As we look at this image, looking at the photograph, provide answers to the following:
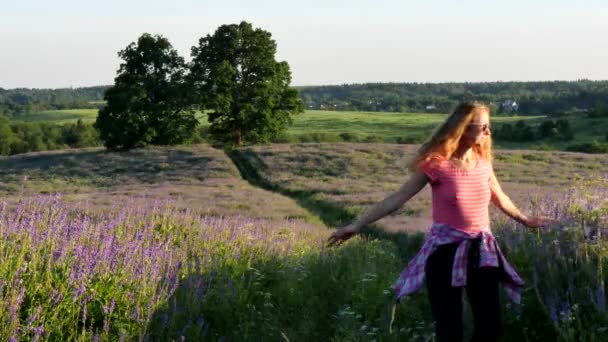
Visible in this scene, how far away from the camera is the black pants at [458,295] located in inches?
187

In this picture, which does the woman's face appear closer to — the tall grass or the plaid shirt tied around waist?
the plaid shirt tied around waist

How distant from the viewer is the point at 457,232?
4.93 m

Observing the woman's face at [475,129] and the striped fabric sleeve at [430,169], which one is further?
the woman's face at [475,129]

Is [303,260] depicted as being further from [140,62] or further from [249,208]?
[140,62]

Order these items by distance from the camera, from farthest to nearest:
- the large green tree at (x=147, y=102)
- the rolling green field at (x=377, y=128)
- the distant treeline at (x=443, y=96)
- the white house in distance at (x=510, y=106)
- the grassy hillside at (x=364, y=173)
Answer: the distant treeline at (x=443, y=96)
the white house in distance at (x=510, y=106)
the rolling green field at (x=377, y=128)
the large green tree at (x=147, y=102)
the grassy hillside at (x=364, y=173)

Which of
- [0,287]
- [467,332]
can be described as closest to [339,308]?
[467,332]

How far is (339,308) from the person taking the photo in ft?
24.1

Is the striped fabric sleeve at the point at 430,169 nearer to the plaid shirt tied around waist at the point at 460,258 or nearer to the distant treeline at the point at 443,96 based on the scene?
the plaid shirt tied around waist at the point at 460,258

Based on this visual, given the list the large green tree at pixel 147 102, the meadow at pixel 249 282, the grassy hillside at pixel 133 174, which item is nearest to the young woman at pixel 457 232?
the meadow at pixel 249 282

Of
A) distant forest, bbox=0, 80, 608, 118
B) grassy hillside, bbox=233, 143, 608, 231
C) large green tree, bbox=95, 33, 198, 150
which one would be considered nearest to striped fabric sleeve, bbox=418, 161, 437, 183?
grassy hillside, bbox=233, 143, 608, 231

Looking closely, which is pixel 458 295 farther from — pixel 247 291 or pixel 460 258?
pixel 247 291

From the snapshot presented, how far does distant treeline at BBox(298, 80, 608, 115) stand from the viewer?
12888 cm

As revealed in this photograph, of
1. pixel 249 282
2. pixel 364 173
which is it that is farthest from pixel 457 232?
pixel 364 173

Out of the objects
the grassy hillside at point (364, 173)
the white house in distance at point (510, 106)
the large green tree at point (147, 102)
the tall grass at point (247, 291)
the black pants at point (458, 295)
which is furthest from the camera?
the white house in distance at point (510, 106)
